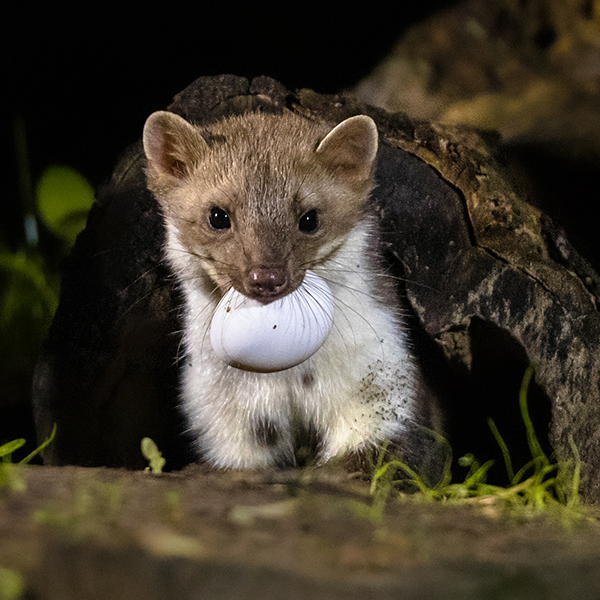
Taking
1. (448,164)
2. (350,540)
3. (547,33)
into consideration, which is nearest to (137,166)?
(448,164)

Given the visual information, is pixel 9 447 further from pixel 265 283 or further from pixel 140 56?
pixel 140 56

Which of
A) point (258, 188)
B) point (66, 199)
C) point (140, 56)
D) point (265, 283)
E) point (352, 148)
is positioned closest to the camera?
point (265, 283)

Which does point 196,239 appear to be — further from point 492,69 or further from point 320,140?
point 492,69

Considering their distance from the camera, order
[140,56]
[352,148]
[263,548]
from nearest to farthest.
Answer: [263,548] → [352,148] → [140,56]

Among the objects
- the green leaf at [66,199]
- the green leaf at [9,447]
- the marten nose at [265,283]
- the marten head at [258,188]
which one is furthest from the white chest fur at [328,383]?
the green leaf at [66,199]

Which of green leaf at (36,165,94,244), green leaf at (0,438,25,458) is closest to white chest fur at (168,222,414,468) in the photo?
green leaf at (0,438,25,458)

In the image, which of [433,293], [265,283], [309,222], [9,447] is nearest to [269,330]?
[265,283]

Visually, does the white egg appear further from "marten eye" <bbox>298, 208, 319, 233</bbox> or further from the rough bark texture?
the rough bark texture

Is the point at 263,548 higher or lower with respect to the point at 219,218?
lower
